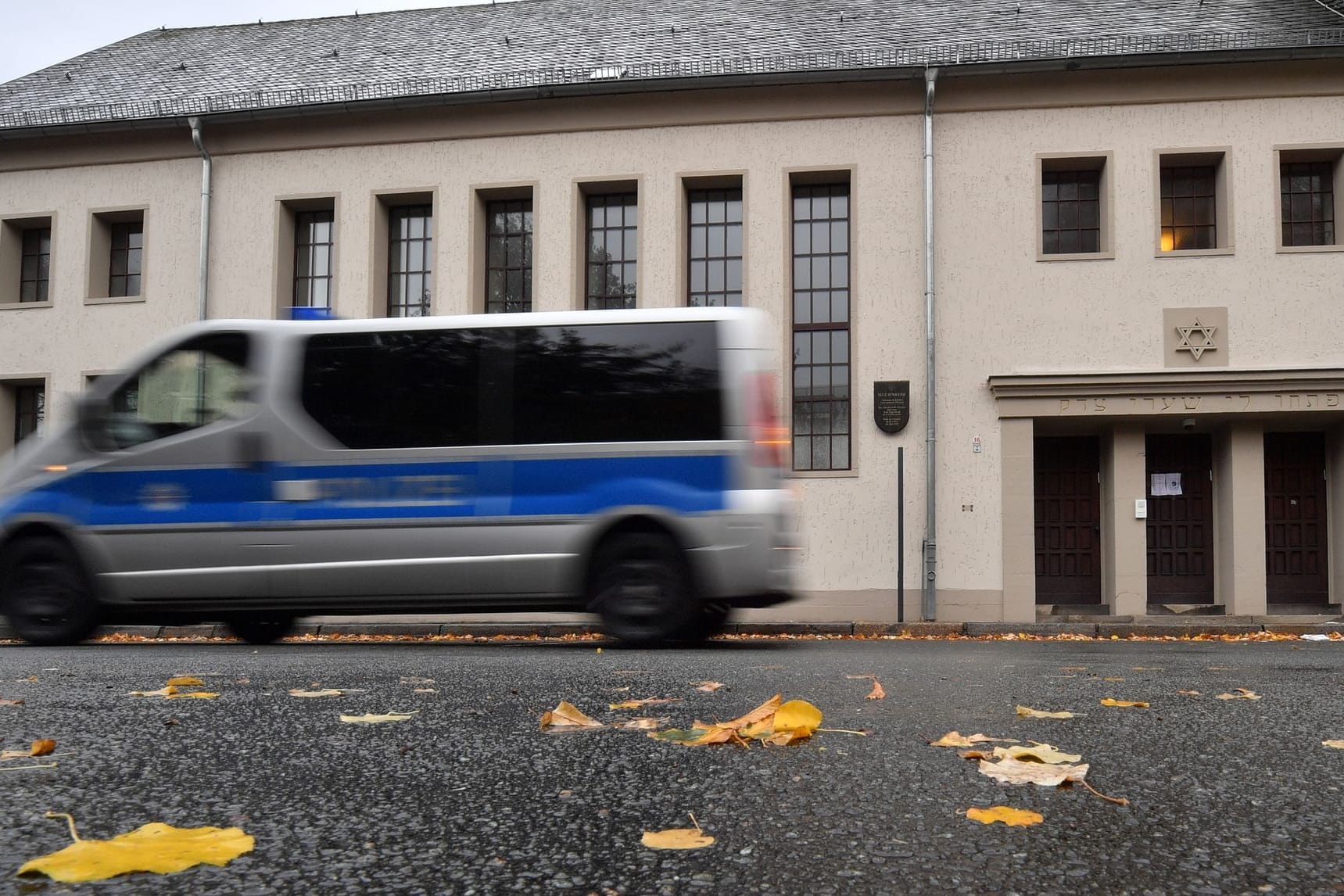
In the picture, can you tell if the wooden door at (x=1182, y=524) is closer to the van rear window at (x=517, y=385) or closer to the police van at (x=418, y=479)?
the police van at (x=418, y=479)

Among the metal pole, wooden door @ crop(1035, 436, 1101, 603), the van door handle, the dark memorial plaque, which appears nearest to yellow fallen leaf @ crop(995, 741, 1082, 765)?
the van door handle

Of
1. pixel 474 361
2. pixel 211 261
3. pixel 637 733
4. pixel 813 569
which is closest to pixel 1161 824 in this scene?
pixel 637 733

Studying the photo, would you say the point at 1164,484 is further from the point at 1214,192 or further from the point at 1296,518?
the point at 1214,192

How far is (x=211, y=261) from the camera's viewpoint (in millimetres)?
19469

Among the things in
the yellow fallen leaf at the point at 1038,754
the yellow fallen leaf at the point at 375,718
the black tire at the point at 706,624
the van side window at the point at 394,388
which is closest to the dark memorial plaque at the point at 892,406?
the black tire at the point at 706,624

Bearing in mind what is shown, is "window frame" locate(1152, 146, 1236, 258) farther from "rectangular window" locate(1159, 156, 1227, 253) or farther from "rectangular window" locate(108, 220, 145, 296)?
"rectangular window" locate(108, 220, 145, 296)

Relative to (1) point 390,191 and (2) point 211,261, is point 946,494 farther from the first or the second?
(2) point 211,261

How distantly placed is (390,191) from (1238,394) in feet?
39.6

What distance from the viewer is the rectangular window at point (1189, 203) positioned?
57.3ft

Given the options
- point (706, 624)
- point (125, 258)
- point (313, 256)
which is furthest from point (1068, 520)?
point (125, 258)

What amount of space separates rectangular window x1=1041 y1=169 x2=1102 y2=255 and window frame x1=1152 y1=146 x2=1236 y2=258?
0.78 m

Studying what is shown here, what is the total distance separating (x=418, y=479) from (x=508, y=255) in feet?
34.0

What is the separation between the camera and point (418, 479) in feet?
30.4

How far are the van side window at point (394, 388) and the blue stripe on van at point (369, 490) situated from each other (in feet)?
0.76
